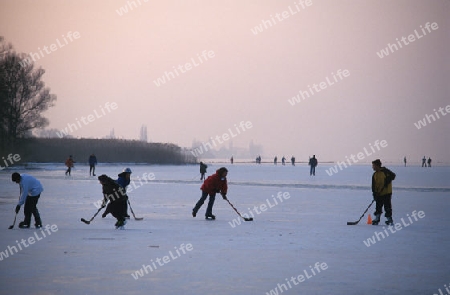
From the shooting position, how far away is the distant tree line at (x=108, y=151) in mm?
70312

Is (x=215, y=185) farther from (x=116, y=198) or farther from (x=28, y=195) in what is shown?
(x=28, y=195)

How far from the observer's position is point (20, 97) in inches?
2291

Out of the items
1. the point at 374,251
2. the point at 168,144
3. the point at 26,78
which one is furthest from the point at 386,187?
the point at 168,144

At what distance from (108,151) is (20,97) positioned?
65.9 feet

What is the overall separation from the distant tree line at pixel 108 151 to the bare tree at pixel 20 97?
774 centimetres

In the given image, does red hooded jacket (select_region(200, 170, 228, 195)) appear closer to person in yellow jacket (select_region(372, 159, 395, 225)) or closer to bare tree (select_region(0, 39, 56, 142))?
person in yellow jacket (select_region(372, 159, 395, 225))

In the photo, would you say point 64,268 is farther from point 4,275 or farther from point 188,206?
point 188,206

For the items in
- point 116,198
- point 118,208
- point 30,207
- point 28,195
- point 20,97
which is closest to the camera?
point 28,195

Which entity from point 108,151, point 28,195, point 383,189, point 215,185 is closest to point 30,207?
point 28,195

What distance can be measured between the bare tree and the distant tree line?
7742 millimetres

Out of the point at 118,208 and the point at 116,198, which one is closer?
the point at 118,208

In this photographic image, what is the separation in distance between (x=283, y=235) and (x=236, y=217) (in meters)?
3.57

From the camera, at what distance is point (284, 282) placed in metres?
7.01

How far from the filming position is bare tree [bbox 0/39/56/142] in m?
55.9
